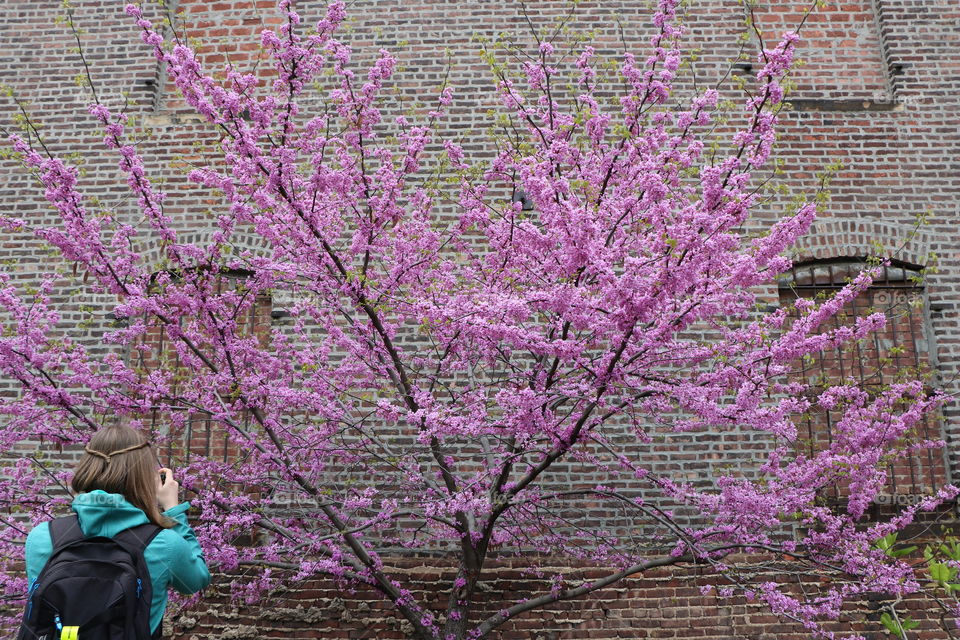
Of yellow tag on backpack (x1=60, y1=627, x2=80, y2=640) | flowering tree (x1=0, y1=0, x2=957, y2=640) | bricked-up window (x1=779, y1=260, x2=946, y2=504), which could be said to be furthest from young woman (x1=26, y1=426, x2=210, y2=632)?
bricked-up window (x1=779, y1=260, x2=946, y2=504)

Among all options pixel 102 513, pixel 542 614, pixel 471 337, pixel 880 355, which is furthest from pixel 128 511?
pixel 880 355

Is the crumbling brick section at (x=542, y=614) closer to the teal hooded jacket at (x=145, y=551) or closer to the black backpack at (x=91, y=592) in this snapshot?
the teal hooded jacket at (x=145, y=551)

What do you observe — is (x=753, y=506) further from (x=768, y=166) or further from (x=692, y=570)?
(x=768, y=166)

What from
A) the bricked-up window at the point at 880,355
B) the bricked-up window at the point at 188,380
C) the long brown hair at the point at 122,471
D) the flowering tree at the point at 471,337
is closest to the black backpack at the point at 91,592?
the long brown hair at the point at 122,471

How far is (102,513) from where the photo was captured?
2889mm

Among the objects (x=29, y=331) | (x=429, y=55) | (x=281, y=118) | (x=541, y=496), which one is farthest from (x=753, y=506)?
(x=429, y=55)

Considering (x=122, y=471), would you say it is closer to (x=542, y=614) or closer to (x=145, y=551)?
(x=145, y=551)

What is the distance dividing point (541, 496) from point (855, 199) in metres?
4.28

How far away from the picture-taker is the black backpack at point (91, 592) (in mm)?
2756

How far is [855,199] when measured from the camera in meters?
7.68

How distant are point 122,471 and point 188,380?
3.70 metres

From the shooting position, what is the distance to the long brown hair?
2957mm

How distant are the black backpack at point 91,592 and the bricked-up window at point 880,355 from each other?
5171 mm

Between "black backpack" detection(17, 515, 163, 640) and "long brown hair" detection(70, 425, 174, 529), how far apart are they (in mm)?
133
